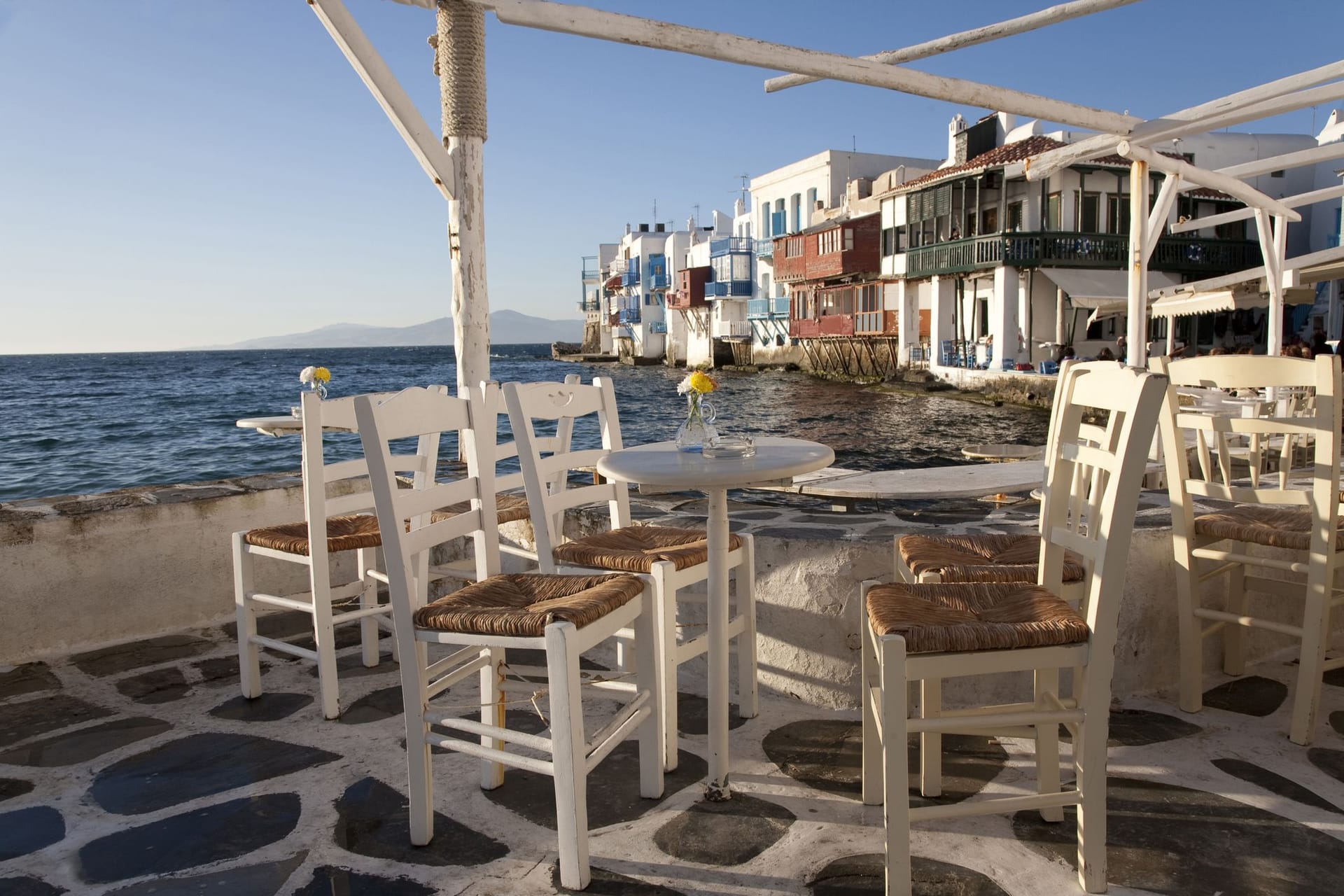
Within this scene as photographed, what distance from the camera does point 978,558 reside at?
2406 mm

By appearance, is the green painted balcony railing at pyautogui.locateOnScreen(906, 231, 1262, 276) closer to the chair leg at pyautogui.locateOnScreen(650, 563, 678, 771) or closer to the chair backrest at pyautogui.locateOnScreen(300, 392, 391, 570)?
the chair backrest at pyautogui.locateOnScreen(300, 392, 391, 570)

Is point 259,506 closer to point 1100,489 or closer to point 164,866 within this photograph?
point 164,866

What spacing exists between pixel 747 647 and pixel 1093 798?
1.15 metres

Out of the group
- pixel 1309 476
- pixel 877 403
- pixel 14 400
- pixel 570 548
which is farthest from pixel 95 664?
pixel 14 400

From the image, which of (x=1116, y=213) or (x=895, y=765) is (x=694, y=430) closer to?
(x=895, y=765)

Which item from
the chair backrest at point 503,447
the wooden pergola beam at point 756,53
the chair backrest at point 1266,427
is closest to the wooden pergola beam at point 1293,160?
the wooden pergola beam at point 756,53

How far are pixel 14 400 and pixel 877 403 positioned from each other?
3421cm

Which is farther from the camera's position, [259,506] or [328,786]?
[259,506]

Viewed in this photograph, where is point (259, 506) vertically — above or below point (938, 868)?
above

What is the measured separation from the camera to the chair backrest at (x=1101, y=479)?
1.75 m

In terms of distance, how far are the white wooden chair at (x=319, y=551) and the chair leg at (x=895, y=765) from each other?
1.73 meters

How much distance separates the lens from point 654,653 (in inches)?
87.7

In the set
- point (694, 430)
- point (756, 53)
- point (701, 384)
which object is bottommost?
point (694, 430)

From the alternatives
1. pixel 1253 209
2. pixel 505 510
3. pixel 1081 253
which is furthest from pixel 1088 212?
pixel 505 510
